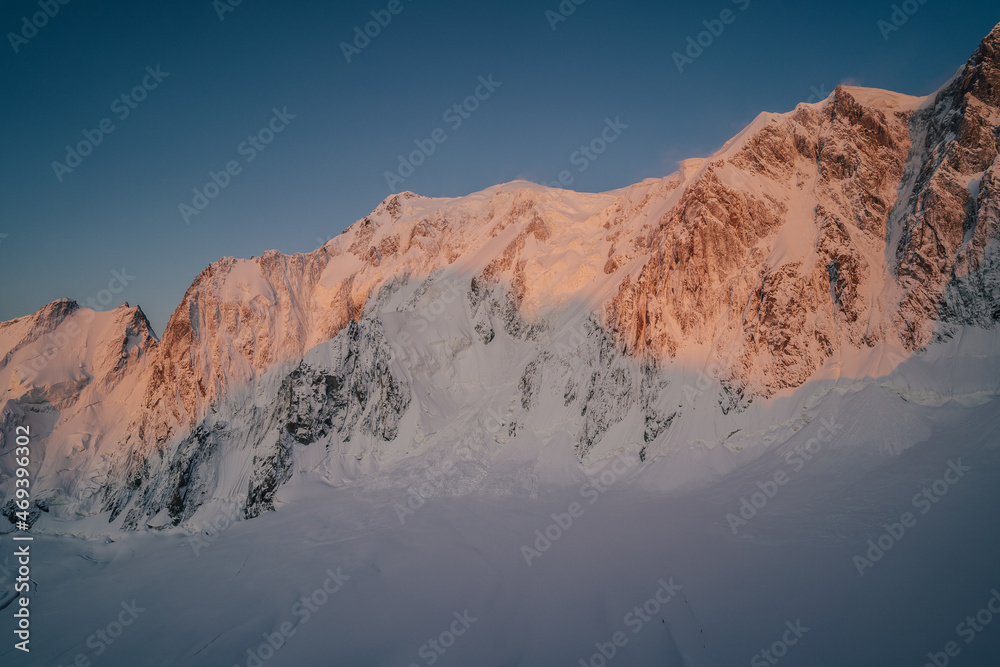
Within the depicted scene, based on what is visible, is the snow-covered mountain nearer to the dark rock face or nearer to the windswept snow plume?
the dark rock face

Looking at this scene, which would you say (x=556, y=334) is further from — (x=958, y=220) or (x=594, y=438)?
(x=958, y=220)

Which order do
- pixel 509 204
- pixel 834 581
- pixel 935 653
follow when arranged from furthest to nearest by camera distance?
pixel 509 204, pixel 834 581, pixel 935 653

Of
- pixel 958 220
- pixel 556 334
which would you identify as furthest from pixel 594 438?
pixel 958 220

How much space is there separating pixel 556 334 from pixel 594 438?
17077mm

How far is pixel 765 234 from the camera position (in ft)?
151

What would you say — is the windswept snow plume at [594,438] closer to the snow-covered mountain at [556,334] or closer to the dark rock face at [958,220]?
the dark rock face at [958,220]

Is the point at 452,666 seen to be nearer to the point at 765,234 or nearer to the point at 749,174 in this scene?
the point at 765,234

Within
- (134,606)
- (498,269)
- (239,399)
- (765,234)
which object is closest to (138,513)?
(239,399)

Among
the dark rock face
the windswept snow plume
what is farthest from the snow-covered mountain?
the windswept snow plume

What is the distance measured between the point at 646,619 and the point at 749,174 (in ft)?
143

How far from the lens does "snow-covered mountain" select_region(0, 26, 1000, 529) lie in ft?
120

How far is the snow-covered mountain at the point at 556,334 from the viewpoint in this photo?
3669 cm

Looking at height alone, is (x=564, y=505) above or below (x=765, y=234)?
below

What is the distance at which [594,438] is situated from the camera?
47219mm
